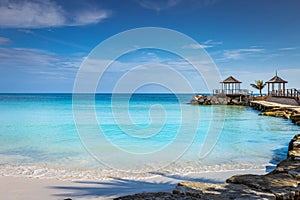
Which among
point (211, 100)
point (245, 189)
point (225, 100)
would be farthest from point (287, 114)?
point (211, 100)

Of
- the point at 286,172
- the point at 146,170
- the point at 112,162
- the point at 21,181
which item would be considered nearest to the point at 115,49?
the point at 112,162

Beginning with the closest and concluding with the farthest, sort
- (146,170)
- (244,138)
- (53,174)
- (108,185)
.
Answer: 1. (108,185)
2. (53,174)
3. (146,170)
4. (244,138)

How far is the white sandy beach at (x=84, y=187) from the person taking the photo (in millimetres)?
4672

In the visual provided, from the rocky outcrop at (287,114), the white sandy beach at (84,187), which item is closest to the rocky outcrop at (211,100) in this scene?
the rocky outcrop at (287,114)

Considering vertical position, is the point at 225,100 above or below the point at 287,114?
above

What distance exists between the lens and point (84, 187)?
5180 mm

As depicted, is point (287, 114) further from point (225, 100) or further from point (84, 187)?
point (225, 100)

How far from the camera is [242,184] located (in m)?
3.86

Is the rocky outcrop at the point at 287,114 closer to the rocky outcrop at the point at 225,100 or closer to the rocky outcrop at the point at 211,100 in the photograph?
the rocky outcrop at the point at 225,100

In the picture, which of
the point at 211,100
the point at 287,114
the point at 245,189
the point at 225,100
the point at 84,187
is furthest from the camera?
the point at 211,100

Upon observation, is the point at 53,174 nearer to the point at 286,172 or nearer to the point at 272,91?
the point at 286,172

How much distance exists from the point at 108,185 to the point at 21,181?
192 centimetres

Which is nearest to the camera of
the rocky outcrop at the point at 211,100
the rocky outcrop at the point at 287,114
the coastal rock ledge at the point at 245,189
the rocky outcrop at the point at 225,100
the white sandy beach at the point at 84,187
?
the coastal rock ledge at the point at 245,189

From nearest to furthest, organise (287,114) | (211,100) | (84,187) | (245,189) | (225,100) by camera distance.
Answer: (245,189)
(84,187)
(287,114)
(225,100)
(211,100)
